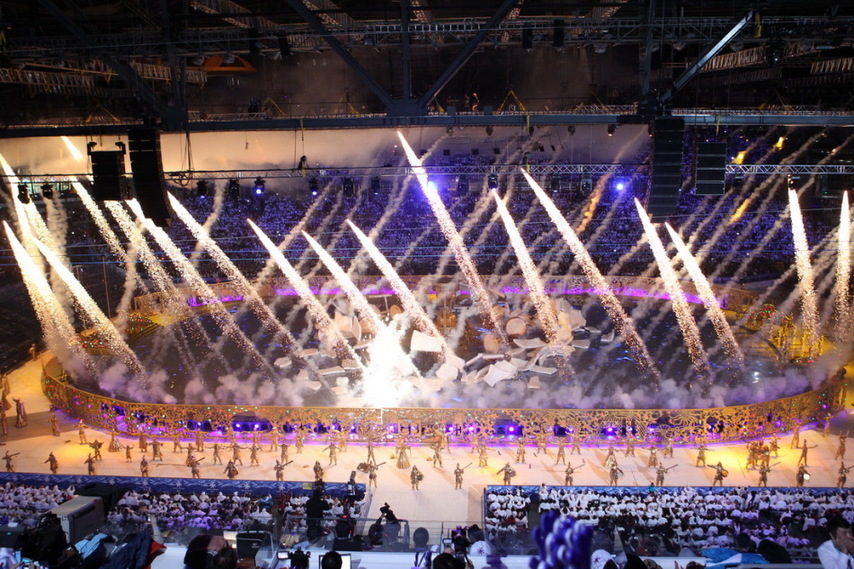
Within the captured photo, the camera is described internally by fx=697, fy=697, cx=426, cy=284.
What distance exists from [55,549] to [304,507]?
6.36 meters

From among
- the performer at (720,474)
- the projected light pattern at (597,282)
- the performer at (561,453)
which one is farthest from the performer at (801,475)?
the projected light pattern at (597,282)

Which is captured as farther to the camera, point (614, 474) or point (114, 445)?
point (114, 445)

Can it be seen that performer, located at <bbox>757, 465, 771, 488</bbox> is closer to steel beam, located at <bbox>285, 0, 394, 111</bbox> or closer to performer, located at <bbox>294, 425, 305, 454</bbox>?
performer, located at <bbox>294, 425, 305, 454</bbox>

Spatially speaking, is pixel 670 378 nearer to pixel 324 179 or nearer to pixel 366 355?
pixel 366 355

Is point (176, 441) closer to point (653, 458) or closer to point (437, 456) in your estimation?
point (437, 456)

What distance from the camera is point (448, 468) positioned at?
47.7ft

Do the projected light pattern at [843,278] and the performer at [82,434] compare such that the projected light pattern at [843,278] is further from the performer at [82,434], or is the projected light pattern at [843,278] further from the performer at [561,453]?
the performer at [82,434]

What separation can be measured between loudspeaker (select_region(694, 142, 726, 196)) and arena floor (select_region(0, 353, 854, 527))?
5901 millimetres

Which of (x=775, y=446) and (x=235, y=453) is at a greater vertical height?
(x=235, y=453)

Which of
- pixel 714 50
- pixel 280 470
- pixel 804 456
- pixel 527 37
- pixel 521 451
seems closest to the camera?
pixel 714 50

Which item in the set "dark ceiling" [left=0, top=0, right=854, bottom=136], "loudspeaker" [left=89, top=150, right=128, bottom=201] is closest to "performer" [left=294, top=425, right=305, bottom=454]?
"loudspeaker" [left=89, top=150, right=128, bottom=201]

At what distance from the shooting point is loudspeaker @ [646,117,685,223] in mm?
10992

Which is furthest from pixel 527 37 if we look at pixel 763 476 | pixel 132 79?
pixel 763 476

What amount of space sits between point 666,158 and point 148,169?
28.0ft
